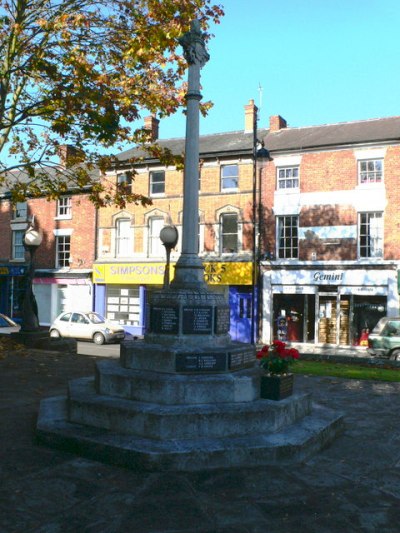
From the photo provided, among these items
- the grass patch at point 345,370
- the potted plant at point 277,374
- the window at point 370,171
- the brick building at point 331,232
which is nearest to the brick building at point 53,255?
the brick building at point 331,232

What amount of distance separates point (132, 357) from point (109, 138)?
6447 mm

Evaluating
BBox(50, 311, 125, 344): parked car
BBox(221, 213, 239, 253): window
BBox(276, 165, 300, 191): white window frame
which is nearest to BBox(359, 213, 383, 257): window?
BBox(276, 165, 300, 191): white window frame

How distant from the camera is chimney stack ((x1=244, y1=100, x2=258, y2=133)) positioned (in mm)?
29078

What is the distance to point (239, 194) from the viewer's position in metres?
27.2

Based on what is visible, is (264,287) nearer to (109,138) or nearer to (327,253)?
(327,253)

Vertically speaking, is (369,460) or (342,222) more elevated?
(342,222)

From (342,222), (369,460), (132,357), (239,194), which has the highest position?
(239,194)

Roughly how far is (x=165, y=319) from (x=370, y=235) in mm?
18876

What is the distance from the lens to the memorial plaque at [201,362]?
7438 mm

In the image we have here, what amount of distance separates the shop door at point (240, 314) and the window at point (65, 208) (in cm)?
1243

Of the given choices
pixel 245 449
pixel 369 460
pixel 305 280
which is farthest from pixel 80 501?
pixel 305 280

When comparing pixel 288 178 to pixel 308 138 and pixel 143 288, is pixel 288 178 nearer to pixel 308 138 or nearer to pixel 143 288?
pixel 308 138

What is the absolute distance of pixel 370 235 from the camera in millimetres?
24547

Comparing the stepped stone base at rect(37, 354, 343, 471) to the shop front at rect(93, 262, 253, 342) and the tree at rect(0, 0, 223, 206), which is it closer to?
the tree at rect(0, 0, 223, 206)
